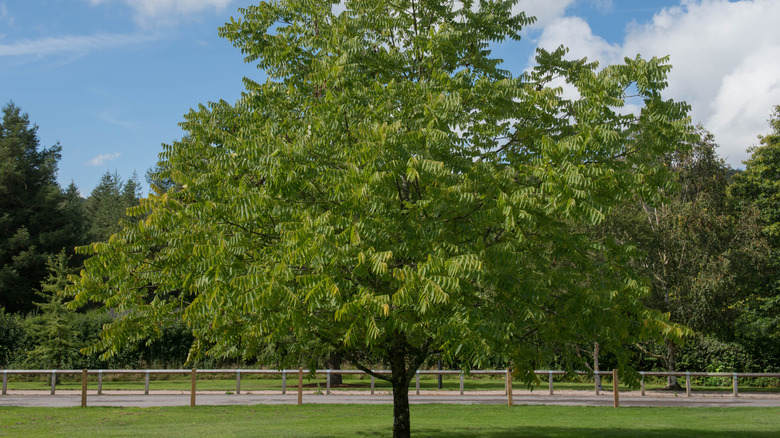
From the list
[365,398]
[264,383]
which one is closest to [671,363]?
[365,398]

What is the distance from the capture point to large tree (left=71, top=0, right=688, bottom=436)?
890 cm

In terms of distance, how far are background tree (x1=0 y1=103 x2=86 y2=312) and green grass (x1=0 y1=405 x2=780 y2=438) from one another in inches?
1600

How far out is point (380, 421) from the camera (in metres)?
18.9

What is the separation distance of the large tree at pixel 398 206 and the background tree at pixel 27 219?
170ft

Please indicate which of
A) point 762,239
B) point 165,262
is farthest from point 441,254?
point 762,239

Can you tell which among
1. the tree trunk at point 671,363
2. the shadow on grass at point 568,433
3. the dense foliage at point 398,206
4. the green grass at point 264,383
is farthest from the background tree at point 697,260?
the dense foliage at point 398,206

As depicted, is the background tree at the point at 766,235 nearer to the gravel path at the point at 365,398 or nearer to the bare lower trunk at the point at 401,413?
the gravel path at the point at 365,398

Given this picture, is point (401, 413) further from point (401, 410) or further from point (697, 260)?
point (697, 260)

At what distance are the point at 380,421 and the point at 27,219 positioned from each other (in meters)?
55.3

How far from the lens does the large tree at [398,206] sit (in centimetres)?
890

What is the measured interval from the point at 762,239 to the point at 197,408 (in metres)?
31.0

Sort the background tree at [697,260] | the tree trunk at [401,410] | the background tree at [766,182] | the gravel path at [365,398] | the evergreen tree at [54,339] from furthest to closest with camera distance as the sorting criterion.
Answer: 1. the background tree at [766,182]
2. the evergreen tree at [54,339]
3. the background tree at [697,260]
4. the gravel path at [365,398]
5. the tree trunk at [401,410]

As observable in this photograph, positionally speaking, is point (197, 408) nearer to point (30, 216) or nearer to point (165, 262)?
point (165, 262)

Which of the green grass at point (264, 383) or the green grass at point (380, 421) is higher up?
the green grass at point (380, 421)
